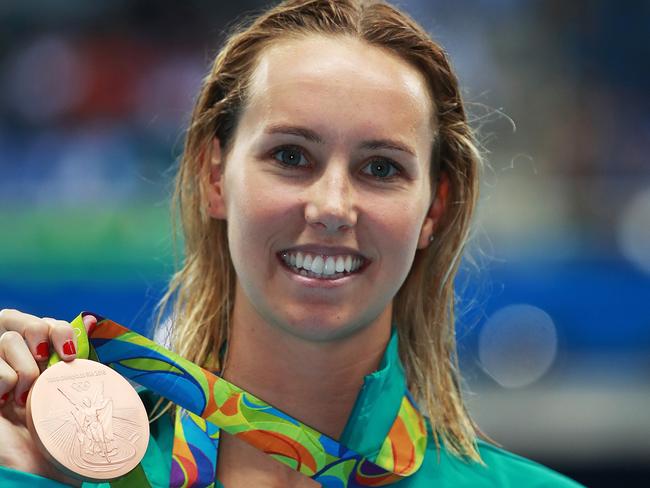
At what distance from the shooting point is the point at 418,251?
219cm

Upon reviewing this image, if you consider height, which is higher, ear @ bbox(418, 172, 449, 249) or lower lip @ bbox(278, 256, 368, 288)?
ear @ bbox(418, 172, 449, 249)

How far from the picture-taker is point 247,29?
2.11m

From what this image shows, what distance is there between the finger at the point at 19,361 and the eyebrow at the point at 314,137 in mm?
549

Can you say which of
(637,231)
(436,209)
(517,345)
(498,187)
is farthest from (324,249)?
(498,187)

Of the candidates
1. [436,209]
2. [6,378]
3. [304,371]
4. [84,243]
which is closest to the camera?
[6,378]

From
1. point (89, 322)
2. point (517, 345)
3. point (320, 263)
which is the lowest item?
point (89, 322)

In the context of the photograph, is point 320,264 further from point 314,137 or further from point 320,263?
point 314,137

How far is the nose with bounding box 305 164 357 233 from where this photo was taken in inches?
71.1

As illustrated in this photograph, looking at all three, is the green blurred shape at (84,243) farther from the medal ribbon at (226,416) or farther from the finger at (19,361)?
the finger at (19,361)

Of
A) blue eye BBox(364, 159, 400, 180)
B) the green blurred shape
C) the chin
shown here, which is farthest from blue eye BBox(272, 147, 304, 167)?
the green blurred shape

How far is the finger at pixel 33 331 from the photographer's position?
64.2 inches

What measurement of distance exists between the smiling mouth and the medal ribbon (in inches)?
8.7

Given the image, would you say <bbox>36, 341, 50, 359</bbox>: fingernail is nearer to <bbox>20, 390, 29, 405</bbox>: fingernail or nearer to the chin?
<bbox>20, 390, 29, 405</bbox>: fingernail

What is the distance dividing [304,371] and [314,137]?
1.37 feet
